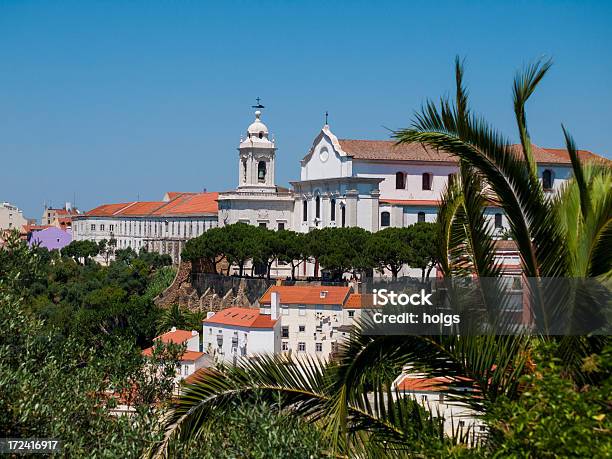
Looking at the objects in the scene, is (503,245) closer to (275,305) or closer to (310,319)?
(310,319)

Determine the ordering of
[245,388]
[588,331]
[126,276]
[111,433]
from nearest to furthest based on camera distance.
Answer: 1. [588,331]
2. [245,388]
3. [111,433]
4. [126,276]

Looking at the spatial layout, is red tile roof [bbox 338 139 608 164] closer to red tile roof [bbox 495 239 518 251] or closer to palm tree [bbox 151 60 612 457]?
red tile roof [bbox 495 239 518 251]

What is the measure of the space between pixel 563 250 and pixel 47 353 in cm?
727

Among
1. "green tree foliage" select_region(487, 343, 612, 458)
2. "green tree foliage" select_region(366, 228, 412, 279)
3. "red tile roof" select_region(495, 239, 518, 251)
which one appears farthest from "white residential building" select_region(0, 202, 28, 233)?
"green tree foliage" select_region(487, 343, 612, 458)

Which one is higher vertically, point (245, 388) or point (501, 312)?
point (501, 312)

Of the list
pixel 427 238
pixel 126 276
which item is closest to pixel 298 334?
pixel 427 238

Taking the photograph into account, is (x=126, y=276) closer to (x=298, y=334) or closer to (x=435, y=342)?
(x=298, y=334)

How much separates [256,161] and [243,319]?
26.8m

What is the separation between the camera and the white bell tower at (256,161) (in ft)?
228

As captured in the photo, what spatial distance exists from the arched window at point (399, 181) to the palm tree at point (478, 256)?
185ft

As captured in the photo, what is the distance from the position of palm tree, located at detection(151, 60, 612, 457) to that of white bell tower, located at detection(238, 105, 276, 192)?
6179 centimetres

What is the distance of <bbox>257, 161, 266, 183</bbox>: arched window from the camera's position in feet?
229

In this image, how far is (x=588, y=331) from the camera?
671 cm

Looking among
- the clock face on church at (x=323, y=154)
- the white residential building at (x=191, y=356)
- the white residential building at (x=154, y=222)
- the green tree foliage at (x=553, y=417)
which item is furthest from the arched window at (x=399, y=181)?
the green tree foliage at (x=553, y=417)
